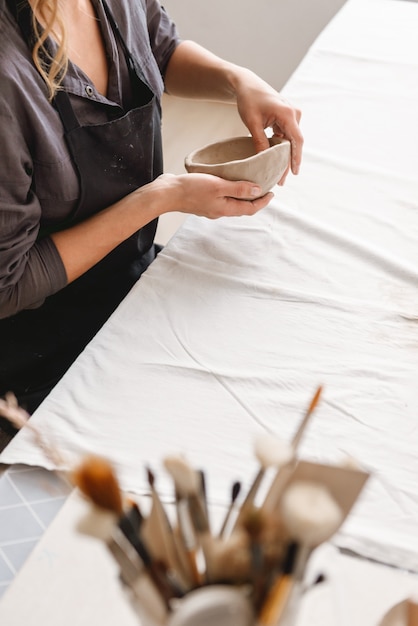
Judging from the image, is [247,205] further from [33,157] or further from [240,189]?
[33,157]

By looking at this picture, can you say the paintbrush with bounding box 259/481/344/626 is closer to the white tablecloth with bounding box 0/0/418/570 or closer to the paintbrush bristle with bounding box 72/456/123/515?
the paintbrush bristle with bounding box 72/456/123/515

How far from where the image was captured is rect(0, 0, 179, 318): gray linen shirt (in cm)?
84

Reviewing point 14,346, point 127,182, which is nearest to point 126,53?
point 127,182

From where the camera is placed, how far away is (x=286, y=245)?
97cm

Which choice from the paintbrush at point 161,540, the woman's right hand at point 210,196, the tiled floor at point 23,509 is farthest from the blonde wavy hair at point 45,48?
the paintbrush at point 161,540

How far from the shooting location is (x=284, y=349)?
32.3 inches

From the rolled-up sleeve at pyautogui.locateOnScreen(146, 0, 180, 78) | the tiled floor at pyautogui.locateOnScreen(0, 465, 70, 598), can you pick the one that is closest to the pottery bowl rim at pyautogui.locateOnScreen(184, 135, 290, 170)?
the rolled-up sleeve at pyautogui.locateOnScreen(146, 0, 180, 78)

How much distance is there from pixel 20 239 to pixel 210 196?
0.84 feet

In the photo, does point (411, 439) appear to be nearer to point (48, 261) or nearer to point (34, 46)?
point (48, 261)

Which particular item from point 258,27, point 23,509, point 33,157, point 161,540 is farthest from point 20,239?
point 258,27

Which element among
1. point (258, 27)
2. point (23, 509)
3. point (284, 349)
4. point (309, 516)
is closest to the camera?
point (309, 516)

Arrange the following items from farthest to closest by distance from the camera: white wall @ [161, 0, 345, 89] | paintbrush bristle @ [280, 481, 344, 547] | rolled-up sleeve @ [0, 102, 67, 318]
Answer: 1. white wall @ [161, 0, 345, 89]
2. rolled-up sleeve @ [0, 102, 67, 318]
3. paintbrush bristle @ [280, 481, 344, 547]

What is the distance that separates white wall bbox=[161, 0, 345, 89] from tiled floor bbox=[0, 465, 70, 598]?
7.33 ft

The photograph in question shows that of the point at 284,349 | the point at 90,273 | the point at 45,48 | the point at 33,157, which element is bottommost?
the point at 90,273
